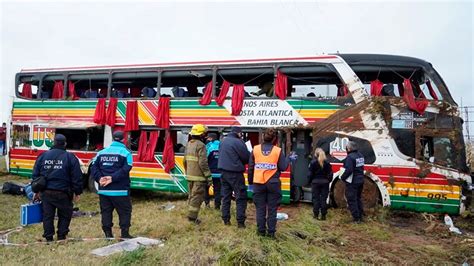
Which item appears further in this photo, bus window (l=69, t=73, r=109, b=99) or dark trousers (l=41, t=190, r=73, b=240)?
bus window (l=69, t=73, r=109, b=99)

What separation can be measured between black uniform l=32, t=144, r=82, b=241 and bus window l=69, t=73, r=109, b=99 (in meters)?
5.64

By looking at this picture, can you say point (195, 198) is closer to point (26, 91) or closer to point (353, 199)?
point (353, 199)

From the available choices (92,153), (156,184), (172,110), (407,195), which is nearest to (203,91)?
(172,110)

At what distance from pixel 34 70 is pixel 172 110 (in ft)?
16.5

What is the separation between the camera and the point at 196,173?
6.84 metres

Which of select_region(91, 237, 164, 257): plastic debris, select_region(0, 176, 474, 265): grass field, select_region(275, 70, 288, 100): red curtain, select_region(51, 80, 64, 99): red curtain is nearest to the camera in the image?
select_region(0, 176, 474, 265): grass field

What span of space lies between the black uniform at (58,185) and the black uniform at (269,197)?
2519 mm

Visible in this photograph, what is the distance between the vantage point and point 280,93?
30.1 feet

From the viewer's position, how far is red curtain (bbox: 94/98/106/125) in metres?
10.7

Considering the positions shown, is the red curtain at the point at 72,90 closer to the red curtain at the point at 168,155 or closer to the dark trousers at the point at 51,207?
the red curtain at the point at 168,155

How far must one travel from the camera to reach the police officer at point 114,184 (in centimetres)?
562

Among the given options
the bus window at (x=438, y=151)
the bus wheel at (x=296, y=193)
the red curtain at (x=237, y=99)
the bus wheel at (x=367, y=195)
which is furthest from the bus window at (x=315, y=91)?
the bus wheel at (x=296, y=193)

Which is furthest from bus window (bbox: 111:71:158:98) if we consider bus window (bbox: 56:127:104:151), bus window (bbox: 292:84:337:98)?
bus window (bbox: 292:84:337:98)

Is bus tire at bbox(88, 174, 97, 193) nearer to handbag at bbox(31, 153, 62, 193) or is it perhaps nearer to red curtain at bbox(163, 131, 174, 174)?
red curtain at bbox(163, 131, 174, 174)
